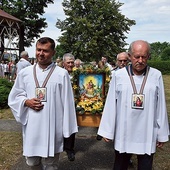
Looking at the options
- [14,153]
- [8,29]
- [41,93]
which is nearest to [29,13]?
[8,29]

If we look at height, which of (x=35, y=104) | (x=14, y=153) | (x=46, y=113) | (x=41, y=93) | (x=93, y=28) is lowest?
(x=14, y=153)

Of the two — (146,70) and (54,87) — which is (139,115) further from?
(54,87)

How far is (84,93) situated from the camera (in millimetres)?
4578

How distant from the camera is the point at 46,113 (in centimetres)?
318

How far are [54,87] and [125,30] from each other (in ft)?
149

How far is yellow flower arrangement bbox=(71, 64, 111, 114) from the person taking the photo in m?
4.44

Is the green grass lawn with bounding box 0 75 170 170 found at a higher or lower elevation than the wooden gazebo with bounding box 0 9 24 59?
lower

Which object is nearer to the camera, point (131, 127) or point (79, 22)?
point (131, 127)

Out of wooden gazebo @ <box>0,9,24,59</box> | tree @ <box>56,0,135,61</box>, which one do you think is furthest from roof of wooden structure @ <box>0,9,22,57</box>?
tree @ <box>56,0,135,61</box>

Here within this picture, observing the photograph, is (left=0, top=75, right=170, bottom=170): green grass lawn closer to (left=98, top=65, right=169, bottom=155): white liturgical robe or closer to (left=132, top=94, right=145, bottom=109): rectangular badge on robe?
(left=98, top=65, right=169, bottom=155): white liturgical robe

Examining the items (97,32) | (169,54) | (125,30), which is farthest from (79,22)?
(169,54)

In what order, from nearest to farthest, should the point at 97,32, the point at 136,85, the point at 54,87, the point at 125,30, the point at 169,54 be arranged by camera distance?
the point at 136,85 < the point at 54,87 < the point at 97,32 < the point at 125,30 < the point at 169,54

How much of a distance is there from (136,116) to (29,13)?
120ft

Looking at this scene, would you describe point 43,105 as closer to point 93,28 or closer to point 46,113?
point 46,113
